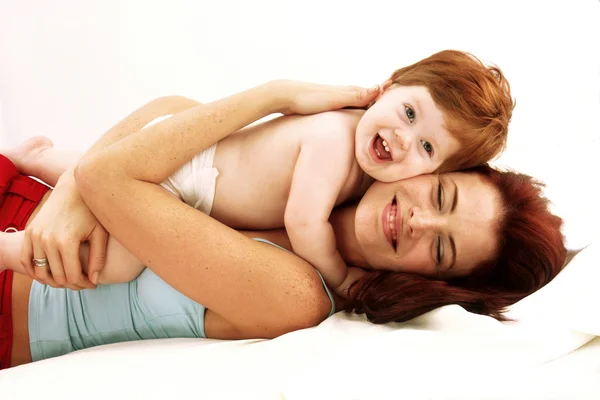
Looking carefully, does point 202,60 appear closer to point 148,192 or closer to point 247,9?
point 247,9

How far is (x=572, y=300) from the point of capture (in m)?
1.26

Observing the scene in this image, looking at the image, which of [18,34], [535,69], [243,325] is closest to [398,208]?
[243,325]

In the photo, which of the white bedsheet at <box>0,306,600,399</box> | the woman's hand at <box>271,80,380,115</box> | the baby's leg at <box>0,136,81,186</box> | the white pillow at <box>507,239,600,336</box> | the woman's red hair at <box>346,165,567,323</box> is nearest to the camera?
the white bedsheet at <box>0,306,600,399</box>

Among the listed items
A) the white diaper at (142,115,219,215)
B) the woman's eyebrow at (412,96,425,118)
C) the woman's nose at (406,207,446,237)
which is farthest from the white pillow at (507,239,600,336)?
the white diaper at (142,115,219,215)

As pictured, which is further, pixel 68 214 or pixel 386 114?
pixel 386 114

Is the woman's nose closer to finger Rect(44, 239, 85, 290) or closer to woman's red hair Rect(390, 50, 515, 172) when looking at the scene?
woman's red hair Rect(390, 50, 515, 172)

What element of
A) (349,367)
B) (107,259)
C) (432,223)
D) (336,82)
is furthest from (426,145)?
(336,82)

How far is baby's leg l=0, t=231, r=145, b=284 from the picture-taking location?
1.27m

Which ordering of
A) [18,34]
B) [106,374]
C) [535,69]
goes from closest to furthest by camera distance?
[106,374] < [535,69] < [18,34]

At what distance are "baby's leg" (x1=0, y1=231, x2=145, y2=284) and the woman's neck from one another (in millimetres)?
524

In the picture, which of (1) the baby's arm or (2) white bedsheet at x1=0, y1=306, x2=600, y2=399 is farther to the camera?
(1) the baby's arm

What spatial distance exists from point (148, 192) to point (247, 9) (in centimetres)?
145

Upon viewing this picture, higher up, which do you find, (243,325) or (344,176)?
(344,176)

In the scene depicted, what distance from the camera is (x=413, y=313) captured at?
4.21ft
